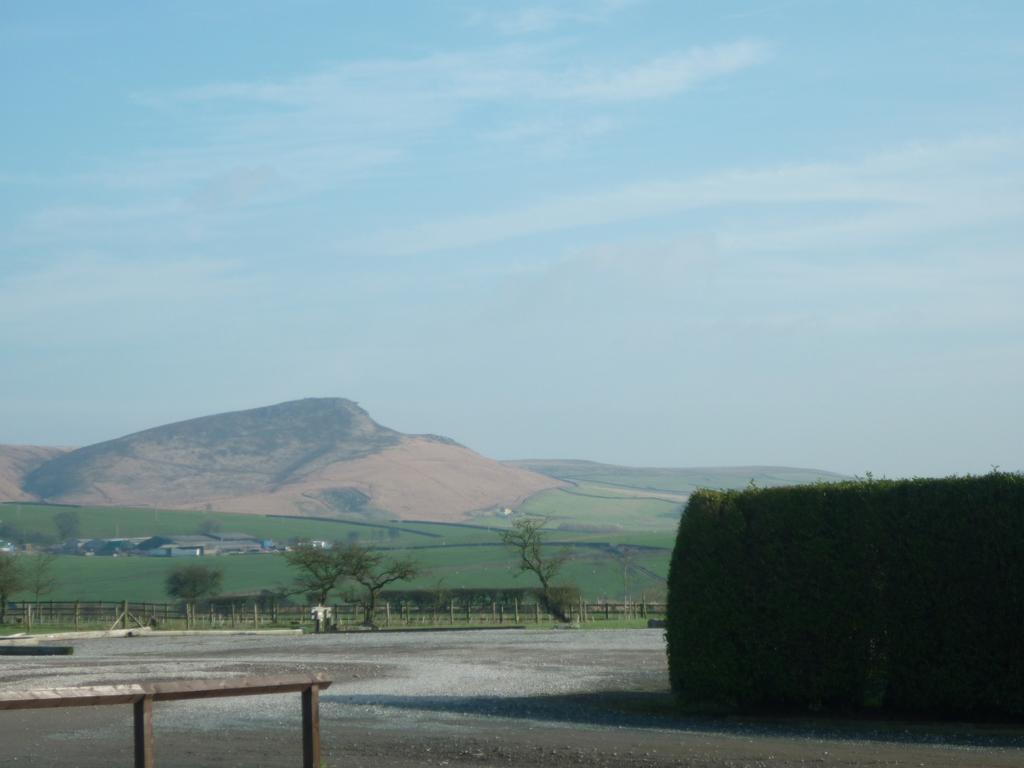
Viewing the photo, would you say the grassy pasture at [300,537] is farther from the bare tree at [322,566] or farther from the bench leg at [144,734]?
the bench leg at [144,734]

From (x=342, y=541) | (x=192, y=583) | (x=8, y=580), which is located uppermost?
(x=342, y=541)

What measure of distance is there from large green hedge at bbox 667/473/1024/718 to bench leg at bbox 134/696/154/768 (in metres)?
9.43

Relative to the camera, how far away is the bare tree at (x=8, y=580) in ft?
206

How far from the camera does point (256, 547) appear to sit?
154 meters

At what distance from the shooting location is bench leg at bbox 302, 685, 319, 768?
1053 cm

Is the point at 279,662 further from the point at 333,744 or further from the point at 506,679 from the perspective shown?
the point at 333,744

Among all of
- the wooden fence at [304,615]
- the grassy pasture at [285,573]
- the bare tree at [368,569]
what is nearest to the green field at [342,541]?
the grassy pasture at [285,573]

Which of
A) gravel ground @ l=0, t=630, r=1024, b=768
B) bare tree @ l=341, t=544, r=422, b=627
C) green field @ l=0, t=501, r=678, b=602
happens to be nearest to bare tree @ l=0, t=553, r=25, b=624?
bare tree @ l=341, t=544, r=422, b=627

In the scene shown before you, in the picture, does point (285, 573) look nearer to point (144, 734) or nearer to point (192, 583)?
point (192, 583)

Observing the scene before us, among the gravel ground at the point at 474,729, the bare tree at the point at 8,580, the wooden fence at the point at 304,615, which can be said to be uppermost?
the bare tree at the point at 8,580

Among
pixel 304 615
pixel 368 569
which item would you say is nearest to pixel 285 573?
pixel 304 615

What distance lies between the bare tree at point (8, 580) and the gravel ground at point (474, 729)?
1507 inches

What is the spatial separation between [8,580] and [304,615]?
15.0 m

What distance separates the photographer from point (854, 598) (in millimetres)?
16891
